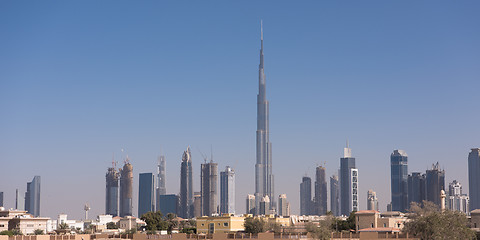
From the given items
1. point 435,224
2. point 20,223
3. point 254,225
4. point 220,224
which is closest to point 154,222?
point 20,223

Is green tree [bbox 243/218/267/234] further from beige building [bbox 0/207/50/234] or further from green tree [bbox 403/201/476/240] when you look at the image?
beige building [bbox 0/207/50/234]

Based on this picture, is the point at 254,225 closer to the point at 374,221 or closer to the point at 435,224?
the point at 374,221

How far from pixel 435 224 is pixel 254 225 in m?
61.7

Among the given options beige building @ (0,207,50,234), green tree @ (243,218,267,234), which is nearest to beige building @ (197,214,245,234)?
green tree @ (243,218,267,234)

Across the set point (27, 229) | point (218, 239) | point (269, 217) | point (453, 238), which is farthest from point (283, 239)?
point (27, 229)

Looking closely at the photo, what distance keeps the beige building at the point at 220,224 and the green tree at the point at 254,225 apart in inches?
87.5

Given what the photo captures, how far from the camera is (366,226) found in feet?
428

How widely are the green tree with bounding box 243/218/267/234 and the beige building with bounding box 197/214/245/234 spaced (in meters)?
2.22

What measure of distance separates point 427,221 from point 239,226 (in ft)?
214

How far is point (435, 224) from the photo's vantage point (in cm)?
8688

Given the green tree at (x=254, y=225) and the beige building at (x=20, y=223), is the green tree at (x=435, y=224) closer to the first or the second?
the green tree at (x=254, y=225)

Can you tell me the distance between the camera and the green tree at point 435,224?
282 ft

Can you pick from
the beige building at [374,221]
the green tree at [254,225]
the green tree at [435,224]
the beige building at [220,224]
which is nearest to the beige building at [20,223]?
the beige building at [220,224]

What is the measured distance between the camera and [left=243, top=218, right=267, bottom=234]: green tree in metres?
142
